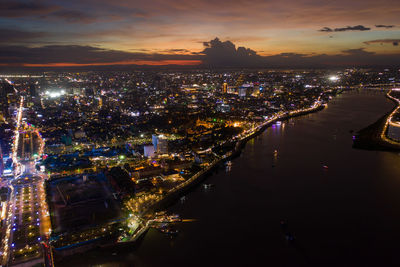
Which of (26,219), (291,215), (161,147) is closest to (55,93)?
(161,147)

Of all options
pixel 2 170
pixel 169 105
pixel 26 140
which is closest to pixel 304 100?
pixel 169 105

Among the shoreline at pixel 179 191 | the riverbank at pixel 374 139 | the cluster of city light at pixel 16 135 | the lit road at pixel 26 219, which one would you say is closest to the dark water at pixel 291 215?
the shoreline at pixel 179 191

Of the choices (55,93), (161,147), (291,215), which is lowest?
(291,215)

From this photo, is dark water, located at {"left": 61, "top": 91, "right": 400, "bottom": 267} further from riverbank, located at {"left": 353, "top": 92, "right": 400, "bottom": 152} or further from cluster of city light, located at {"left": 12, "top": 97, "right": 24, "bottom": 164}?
cluster of city light, located at {"left": 12, "top": 97, "right": 24, "bottom": 164}

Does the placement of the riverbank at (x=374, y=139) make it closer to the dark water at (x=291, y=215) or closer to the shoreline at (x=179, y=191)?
the dark water at (x=291, y=215)

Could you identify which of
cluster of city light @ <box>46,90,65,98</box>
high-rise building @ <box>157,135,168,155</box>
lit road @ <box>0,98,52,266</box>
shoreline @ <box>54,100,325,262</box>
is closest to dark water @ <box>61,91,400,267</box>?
shoreline @ <box>54,100,325,262</box>

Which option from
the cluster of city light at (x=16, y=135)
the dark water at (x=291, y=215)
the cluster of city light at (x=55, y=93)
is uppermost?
the cluster of city light at (x=55, y=93)

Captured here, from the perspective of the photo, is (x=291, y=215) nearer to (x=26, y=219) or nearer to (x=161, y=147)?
(x=161, y=147)

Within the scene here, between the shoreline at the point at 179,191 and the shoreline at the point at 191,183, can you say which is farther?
the shoreline at the point at 191,183
